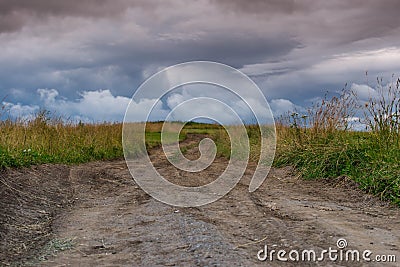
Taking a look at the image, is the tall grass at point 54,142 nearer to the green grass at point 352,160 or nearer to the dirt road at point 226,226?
the dirt road at point 226,226

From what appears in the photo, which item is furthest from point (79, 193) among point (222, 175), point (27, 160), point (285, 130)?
point (285, 130)

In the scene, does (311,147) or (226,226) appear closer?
(226,226)

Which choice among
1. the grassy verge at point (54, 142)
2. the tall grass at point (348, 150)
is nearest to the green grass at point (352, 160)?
the tall grass at point (348, 150)

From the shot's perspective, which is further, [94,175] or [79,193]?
[94,175]

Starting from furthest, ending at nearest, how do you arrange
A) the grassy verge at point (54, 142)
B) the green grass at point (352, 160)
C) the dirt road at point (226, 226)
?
the grassy verge at point (54, 142)
the green grass at point (352, 160)
the dirt road at point (226, 226)

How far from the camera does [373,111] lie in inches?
354

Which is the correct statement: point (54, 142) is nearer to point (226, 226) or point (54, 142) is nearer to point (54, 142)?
point (54, 142)

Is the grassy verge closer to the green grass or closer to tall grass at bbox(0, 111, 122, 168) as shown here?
tall grass at bbox(0, 111, 122, 168)

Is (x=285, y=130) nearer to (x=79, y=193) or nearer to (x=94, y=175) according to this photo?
(x=94, y=175)

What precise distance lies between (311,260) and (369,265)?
489mm

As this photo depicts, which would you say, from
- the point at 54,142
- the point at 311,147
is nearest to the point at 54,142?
the point at 54,142

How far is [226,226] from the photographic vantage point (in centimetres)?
539

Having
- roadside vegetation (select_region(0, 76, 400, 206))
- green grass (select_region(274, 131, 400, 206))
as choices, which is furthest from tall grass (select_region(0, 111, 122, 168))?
green grass (select_region(274, 131, 400, 206))

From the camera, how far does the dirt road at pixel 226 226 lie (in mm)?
4344
